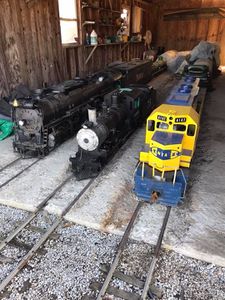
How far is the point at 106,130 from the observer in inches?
231

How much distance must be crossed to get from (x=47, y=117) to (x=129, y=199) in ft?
9.86

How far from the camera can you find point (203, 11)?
787 inches

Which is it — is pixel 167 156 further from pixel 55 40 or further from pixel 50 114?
pixel 55 40

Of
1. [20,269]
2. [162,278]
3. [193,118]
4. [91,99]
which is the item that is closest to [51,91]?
[91,99]

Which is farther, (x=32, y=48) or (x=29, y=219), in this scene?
(x=32, y=48)

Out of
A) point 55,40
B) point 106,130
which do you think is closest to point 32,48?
point 55,40

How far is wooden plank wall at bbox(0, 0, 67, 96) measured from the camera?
786 cm

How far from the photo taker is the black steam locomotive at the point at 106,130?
555 cm

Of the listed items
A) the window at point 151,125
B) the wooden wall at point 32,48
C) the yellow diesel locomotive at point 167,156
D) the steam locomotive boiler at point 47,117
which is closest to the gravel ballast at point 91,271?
the yellow diesel locomotive at point 167,156

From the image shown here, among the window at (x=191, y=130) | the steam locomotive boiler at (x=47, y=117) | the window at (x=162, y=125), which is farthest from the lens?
the steam locomotive boiler at (x=47, y=117)

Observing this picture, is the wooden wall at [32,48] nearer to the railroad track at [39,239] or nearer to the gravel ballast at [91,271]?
the railroad track at [39,239]

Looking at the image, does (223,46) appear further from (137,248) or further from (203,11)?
(137,248)

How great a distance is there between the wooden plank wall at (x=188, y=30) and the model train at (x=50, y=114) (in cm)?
1529

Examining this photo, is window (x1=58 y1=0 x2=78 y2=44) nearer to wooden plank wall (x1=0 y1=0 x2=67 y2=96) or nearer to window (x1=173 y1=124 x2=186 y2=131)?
wooden plank wall (x1=0 y1=0 x2=67 y2=96)
